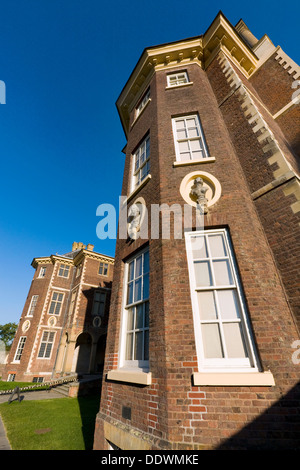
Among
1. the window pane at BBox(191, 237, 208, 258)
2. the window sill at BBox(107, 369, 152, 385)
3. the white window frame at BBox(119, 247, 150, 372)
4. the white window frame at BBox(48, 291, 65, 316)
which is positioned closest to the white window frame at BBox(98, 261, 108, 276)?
the white window frame at BBox(48, 291, 65, 316)

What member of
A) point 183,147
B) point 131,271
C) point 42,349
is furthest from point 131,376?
point 42,349

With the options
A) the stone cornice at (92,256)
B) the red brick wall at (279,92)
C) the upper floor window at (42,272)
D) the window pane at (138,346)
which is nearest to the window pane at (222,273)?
the window pane at (138,346)

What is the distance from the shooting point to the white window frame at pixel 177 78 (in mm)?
8844

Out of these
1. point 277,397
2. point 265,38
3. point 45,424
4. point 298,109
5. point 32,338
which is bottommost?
point 45,424

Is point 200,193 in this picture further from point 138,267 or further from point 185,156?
point 138,267

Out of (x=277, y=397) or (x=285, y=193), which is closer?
(x=277, y=397)

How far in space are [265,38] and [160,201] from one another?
13.7 metres

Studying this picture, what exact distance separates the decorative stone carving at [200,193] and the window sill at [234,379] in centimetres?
319

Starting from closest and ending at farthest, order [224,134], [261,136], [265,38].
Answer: [261,136], [224,134], [265,38]

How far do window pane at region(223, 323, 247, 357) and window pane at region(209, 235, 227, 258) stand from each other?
4.61ft

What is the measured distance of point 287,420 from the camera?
9.57 feet

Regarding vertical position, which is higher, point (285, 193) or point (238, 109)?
point (238, 109)

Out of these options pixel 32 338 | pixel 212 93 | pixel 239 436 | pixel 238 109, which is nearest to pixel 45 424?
pixel 239 436

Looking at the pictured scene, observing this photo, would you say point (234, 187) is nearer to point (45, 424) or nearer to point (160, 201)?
point (160, 201)
